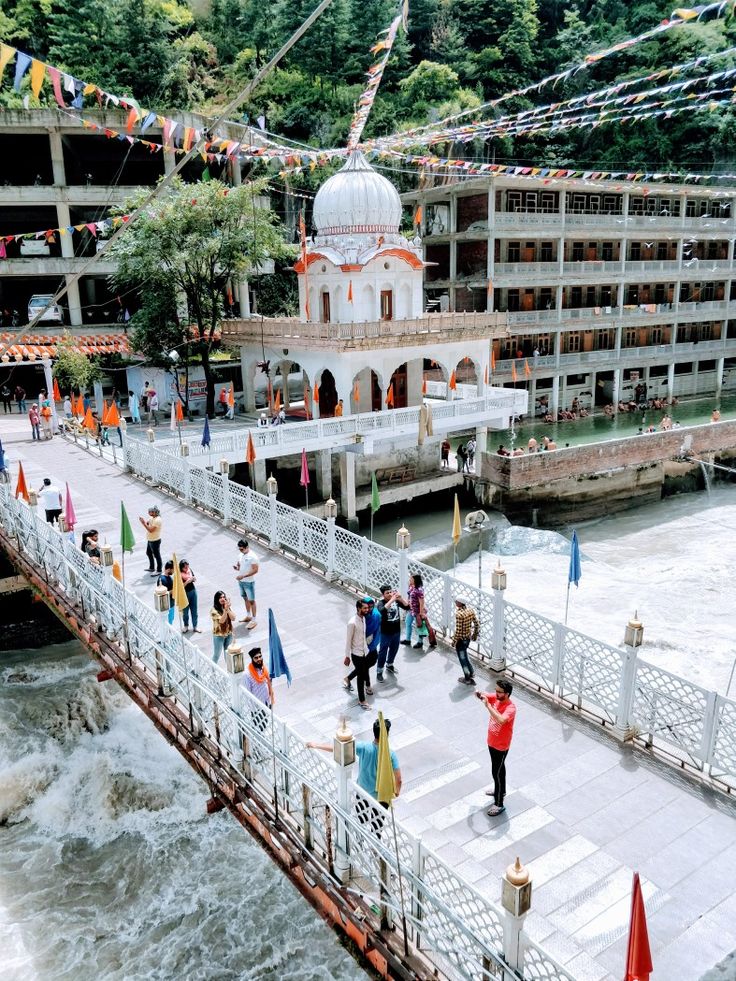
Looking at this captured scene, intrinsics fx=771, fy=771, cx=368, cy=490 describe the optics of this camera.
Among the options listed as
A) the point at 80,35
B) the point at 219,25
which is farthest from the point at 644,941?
the point at 219,25

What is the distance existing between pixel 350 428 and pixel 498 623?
48.1 feet

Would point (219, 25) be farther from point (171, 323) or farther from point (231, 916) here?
point (231, 916)

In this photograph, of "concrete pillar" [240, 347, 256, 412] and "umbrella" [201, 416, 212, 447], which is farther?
"concrete pillar" [240, 347, 256, 412]

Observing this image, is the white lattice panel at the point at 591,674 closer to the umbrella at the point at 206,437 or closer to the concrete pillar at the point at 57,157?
the umbrella at the point at 206,437

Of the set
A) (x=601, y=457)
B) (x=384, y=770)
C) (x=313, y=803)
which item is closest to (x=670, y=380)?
(x=601, y=457)

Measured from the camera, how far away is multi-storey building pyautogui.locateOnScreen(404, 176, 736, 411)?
122 feet

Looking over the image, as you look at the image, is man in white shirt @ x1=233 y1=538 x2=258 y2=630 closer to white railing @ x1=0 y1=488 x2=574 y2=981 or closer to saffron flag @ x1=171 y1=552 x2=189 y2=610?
saffron flag @ x1=171 y1=552 x2=189 y2=610

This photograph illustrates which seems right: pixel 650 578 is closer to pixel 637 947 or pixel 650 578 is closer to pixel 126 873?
pixel 126 873

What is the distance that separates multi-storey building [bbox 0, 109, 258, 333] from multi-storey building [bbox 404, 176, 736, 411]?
448 inches

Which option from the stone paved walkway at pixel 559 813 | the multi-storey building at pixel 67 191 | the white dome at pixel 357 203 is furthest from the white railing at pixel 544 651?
the multi-storey building at pixel 67 191

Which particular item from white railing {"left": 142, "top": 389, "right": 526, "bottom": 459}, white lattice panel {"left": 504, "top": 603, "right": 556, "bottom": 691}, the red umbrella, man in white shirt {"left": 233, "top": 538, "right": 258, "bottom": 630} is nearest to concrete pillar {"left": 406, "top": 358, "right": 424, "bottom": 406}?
white railing {"left": 142, "top": 389, "right": 526, "bottom": 459}

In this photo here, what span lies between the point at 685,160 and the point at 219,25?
36.0 m

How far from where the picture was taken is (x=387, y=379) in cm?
2686

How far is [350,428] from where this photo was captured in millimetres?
24422
